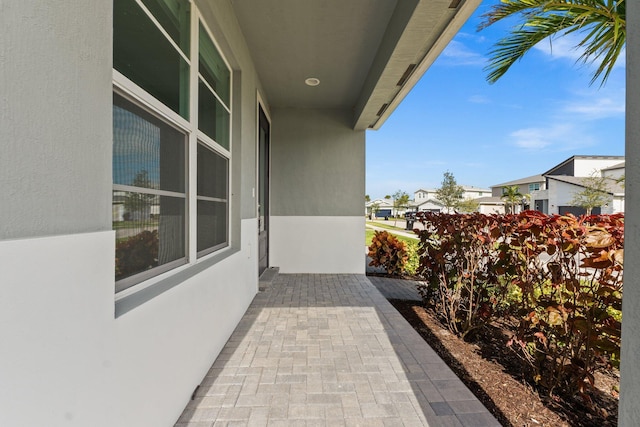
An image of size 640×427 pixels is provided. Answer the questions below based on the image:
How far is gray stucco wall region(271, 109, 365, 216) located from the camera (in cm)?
650

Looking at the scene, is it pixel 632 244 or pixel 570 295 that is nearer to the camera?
→ pixel 632 244

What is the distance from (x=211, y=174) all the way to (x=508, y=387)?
3250 mm

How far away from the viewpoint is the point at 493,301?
327 centimetres

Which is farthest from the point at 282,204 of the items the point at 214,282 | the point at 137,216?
the point at 137,216

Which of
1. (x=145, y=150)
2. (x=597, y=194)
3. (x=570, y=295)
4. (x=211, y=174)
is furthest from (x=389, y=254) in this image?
(x=597, y=194)

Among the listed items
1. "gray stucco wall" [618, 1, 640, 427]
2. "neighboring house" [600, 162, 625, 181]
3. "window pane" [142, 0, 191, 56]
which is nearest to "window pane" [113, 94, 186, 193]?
"window pane" [142, 0, 191, 56]

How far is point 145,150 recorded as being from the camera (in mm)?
1821

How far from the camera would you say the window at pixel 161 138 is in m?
1.59

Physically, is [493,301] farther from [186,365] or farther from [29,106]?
[29,106]

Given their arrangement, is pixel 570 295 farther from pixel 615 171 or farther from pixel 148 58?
pixel 615 171

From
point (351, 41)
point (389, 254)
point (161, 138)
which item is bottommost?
point (389, 254)

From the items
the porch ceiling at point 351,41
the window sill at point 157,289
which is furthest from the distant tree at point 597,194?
the window sill at point 157,289

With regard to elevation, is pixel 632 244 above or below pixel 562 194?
below

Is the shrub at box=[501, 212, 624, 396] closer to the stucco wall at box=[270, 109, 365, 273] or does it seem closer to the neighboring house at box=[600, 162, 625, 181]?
the stucco wall at box=[270, 109, 365, 273]
